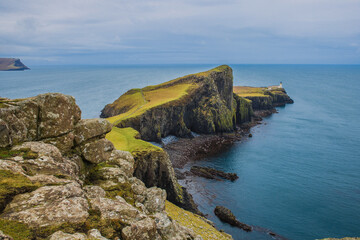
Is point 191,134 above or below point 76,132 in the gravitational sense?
below

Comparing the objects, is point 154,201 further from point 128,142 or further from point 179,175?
point 179,175

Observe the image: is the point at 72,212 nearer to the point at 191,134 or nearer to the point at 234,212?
the point at 234,212

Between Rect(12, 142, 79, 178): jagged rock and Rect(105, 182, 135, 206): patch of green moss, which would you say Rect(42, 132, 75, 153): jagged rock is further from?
Rect(105, 182, 135, 206): patch of green moss

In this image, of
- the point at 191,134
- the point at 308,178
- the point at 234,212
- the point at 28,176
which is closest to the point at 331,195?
the point at 308,178

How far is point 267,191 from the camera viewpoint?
5603 centimetres

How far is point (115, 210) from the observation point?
15.3m

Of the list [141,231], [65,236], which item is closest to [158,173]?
[141,231]

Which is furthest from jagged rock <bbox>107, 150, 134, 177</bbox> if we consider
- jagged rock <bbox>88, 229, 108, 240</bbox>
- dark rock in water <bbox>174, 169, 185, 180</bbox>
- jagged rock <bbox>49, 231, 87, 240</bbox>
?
dark rock in water <bbox>174, 169, 185, 180</bbox>

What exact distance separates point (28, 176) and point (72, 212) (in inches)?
151

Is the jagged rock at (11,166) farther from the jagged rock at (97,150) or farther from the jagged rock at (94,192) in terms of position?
the jagged rock at (97,150)

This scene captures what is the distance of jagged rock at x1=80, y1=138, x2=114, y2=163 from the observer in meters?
21.0

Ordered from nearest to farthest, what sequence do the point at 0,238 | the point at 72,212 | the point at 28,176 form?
the point at 0,238 < the point at 72,212 < the point at 28,176

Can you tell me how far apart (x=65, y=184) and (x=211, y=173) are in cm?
5125

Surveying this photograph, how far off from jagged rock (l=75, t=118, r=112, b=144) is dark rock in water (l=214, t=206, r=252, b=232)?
3130 centimetres
